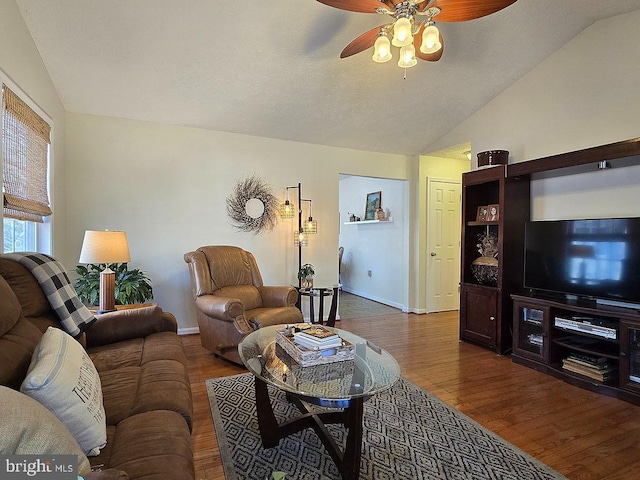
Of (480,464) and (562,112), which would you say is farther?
(562,112)

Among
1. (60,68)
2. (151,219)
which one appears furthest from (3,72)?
(151,219)

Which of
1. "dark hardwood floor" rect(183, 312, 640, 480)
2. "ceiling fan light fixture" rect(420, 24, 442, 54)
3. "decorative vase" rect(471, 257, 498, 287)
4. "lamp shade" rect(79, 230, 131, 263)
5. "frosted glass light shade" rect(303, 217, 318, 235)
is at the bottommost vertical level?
"dark hardwood floor" rect(183, 312, 640, 480)

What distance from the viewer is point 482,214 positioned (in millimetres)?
3809

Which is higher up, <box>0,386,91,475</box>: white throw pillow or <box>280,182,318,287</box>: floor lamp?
<box>280,182,318,287</box>: floor lamp

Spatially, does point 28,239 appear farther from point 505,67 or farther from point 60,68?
point 505,67

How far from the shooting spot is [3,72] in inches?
81.9

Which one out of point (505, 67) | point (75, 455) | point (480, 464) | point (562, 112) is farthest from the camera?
point (505, 67)

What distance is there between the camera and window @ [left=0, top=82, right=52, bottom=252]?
7.13 feet

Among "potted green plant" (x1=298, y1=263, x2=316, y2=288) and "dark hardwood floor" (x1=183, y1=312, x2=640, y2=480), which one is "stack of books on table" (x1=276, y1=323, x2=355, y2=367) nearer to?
"dark hardwood floor" (x1=183, y1=312, x2=640, y2=480)

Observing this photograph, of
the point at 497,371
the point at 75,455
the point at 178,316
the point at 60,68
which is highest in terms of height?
the point at 60,68

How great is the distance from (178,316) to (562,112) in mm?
4601

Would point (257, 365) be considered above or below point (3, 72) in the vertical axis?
below

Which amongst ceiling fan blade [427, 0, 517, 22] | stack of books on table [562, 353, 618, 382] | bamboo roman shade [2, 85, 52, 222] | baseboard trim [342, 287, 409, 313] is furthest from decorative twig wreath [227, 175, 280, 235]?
stack of books on table [562, 353, 618, 382]

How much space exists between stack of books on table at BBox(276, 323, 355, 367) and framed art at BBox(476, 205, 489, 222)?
262cm
